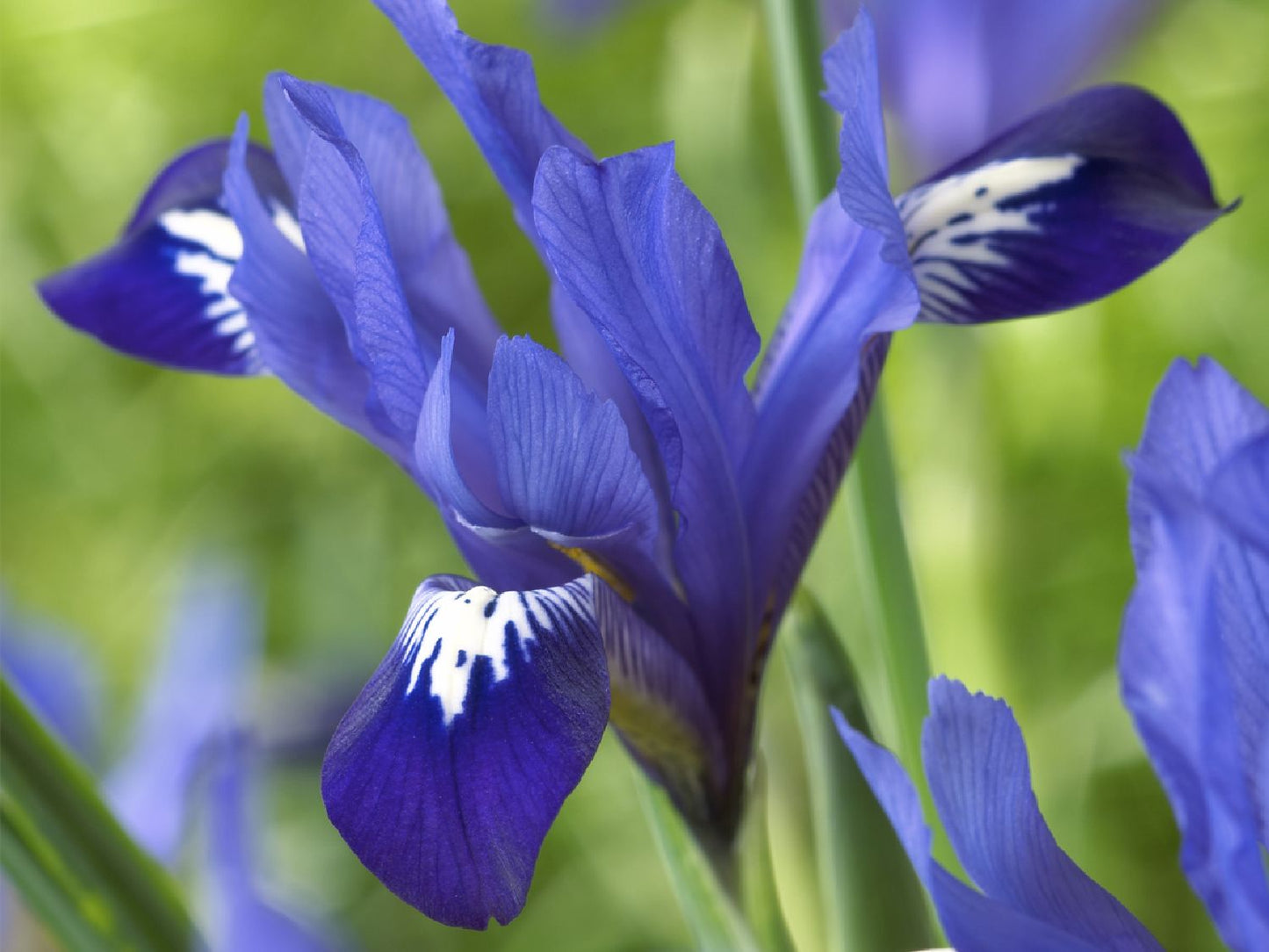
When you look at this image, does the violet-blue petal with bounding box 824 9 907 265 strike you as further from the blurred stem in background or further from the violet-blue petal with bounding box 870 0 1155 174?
the violet-blue petal with bounding box 870 0 1155 174

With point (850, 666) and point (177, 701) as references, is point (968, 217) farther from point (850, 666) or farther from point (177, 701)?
point (177, 701)

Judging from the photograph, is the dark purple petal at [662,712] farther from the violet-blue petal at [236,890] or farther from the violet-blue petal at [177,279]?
the violet-blue petal at [236,890]

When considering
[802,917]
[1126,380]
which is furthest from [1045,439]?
[802,917]

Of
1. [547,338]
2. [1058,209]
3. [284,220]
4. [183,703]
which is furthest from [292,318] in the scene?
[547,338]

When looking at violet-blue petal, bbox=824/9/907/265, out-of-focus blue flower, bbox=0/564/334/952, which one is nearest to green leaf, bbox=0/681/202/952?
violet-blue petal, bbox=824/9/907/265

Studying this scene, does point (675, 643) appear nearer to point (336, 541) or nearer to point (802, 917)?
point (802, 917)

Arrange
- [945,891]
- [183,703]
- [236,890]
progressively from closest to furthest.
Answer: [945,891]
[236,890]
[183,703]
